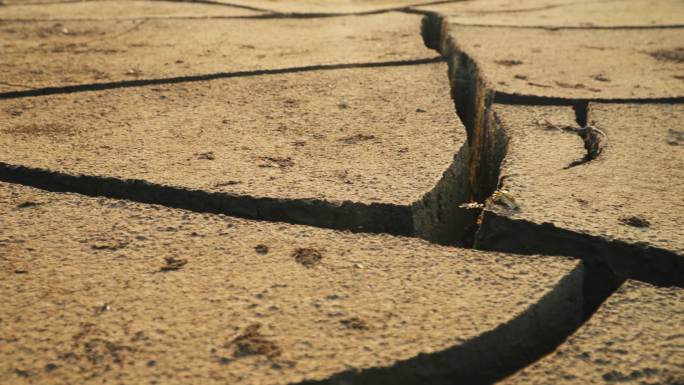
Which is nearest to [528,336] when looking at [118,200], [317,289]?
[317,289]

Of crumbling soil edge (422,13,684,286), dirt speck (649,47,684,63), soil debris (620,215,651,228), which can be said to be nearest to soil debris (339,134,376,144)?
crumbling soil edge (422,13,684,286)

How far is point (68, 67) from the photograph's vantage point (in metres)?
1.65

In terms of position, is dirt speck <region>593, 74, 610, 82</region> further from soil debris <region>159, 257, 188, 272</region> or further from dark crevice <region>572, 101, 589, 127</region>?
soil debris <region>159, 257, 188, 272</region>

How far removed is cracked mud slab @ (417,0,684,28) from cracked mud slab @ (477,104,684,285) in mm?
995

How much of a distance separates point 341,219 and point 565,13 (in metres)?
1.85

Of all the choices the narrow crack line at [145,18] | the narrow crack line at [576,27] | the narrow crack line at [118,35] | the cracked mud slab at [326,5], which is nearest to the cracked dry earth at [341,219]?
the narrow crack line at [118,35]

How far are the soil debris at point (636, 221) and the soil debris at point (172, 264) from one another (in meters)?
0.54

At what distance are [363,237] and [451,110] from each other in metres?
0.51

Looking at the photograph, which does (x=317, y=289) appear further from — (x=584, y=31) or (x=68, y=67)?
(x=584, y=31)

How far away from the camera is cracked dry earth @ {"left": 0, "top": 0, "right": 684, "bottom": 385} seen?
669mm

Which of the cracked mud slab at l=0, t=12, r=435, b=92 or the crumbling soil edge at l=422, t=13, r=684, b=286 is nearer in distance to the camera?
the crumbling soil edge at l=422, t=13, r=684, b=286

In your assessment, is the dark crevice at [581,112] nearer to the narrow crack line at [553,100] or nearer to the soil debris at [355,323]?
the narrow crack line at [553,100]

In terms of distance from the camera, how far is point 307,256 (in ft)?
2.69

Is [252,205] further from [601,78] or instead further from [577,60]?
[577,60]
